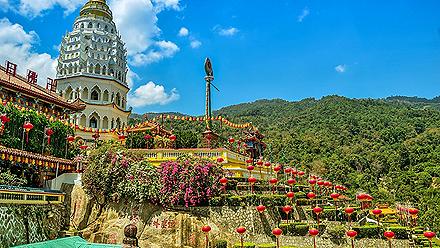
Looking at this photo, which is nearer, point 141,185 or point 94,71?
point 141,185

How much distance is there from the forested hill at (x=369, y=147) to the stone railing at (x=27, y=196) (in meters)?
30.0

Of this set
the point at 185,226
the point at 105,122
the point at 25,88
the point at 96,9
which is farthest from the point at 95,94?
the point at 185,226

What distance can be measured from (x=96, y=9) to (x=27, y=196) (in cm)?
3391

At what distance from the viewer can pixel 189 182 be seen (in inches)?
869

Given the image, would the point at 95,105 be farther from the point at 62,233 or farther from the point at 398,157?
the point at 398,157

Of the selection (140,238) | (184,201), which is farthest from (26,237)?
(184,201)

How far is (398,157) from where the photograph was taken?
213 ft

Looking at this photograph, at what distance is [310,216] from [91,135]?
25.2 m

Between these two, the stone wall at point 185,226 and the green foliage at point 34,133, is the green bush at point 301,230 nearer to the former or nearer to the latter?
the stone wall at point 185,226

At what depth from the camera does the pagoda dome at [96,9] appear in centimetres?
4859

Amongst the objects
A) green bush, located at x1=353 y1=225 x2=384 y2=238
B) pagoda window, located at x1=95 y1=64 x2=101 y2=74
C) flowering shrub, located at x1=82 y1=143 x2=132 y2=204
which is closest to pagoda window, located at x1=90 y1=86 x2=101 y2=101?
pagoda window, located at x1=95 y1=64 x2=101 y2=74

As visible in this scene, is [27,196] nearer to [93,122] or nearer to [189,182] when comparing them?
[189,182]

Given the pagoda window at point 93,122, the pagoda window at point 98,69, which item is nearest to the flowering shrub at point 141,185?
the pagoda window at point 93,122

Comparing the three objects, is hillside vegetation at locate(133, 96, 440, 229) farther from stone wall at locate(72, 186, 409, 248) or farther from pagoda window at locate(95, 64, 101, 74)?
pagoda window at locate(95, 64, 101, 74)
